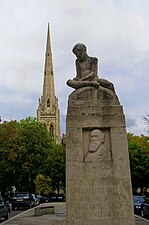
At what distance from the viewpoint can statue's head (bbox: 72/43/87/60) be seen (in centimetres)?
866

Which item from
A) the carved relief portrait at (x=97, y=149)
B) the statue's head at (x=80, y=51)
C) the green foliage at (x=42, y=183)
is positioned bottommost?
the green foliage at (x=42, y=183)

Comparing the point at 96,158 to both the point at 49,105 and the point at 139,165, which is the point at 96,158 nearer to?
the point at 139,165

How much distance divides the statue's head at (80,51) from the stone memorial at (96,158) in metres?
0.62

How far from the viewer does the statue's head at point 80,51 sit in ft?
28.4

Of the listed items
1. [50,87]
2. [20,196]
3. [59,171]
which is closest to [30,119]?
[59,171]

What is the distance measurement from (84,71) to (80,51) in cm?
57

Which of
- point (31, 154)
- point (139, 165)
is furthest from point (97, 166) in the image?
point (31, 154)

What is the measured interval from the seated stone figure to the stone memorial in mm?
28

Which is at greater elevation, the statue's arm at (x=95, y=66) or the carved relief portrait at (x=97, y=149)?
the statue's arm at (x=95, y=66)

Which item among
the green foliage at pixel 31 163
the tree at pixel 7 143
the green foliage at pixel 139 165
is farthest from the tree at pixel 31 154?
the green foliage at pixel 139 165

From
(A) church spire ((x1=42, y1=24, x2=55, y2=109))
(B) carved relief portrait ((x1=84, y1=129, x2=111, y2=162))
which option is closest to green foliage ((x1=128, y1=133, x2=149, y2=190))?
(B) carved relief portrait ((x1=84, y1=129, x2=111, y2=162))

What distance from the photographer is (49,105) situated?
106m

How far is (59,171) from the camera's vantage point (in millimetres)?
54500

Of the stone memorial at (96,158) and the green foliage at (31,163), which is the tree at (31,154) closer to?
Answer: the green foliage at (31,163)
